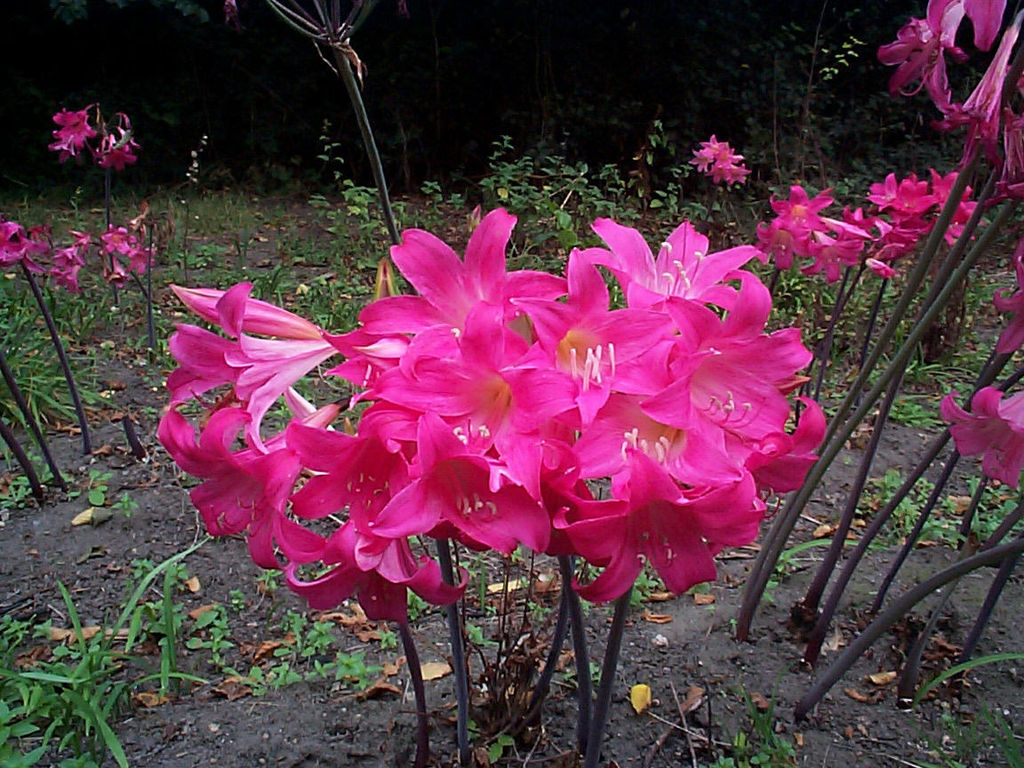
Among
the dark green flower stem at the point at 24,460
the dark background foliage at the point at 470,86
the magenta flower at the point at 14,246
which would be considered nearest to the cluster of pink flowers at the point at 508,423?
the dark green flower stem at the point at 24,460

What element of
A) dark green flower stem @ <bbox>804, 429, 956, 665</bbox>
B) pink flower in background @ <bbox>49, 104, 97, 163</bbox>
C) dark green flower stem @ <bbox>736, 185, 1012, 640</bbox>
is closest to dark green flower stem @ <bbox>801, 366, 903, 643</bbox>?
dark green flower stem @ <bbox>804, 429, 956, 665</bbox>

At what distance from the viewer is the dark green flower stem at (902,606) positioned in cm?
134

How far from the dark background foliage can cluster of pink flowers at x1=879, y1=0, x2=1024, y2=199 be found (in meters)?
6.67

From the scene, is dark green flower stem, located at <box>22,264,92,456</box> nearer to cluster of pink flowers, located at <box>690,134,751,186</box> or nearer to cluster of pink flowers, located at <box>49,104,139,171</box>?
cluster of pink flowers, located at <box>49,104,139,171</box>

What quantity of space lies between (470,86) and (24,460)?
730 cm

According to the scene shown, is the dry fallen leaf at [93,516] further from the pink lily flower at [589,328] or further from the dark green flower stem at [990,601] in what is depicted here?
the dark green flower stem at [990,601]

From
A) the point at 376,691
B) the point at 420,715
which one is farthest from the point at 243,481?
the point at 376,691

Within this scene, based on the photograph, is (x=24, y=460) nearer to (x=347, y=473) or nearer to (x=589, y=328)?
(x=347, y=473)

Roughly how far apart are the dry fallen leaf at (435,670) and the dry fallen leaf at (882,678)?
1.04 meters

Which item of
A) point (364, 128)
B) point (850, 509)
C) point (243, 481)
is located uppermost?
point (364, 128)

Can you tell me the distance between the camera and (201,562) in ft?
8.31

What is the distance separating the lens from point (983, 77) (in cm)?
129

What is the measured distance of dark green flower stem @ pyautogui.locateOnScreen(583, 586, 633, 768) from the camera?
1165 millimetres

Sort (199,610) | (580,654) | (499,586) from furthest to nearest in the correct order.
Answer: (499,586) < (199,610) < (580,654)
